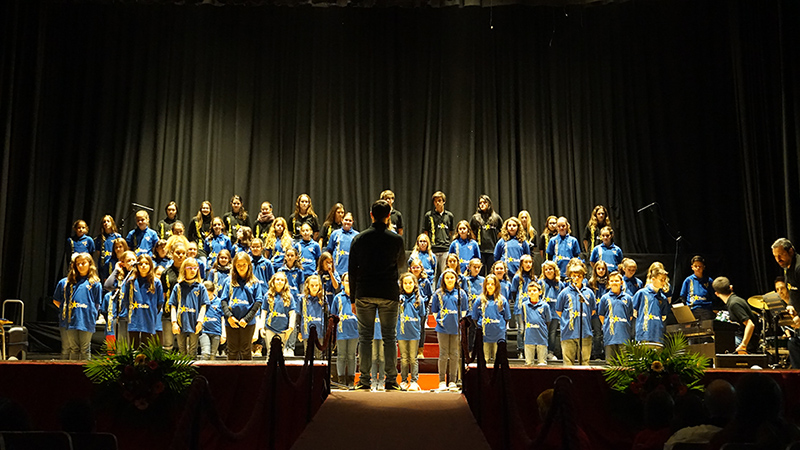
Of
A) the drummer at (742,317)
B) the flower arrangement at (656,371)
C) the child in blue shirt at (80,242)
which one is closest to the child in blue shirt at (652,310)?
the drummer at (742,317)

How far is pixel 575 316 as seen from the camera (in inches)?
389

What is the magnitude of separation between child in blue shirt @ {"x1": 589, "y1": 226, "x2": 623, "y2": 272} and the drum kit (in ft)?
7.21

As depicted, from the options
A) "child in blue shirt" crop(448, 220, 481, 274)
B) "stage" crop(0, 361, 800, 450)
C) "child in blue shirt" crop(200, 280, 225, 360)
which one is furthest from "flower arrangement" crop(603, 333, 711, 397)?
"child in blue shirt" crop(448, 220, 481, 274)

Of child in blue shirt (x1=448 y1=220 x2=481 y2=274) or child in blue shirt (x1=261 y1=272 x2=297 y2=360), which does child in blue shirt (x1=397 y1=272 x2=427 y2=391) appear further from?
child in blue shirt (x1=448 y1=220 x2=481 y2=274)


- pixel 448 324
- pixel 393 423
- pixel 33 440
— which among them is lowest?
pixel 393 423

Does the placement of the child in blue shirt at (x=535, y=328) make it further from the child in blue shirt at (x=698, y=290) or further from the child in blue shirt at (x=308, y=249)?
the child in blue shirt at (x=308, y=249)

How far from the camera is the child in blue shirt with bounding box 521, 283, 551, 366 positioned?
9.73 m

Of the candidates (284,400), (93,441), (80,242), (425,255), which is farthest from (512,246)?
(93,441)

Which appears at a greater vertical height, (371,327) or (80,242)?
(80,242)

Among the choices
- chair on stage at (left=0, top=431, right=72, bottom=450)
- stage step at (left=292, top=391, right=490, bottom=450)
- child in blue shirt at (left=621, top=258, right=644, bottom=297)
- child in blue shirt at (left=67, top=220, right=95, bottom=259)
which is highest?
child in blue shirt at (left=67, top=220, right=95, bottom=259)

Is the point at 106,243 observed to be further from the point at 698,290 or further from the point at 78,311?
the point at 698,290

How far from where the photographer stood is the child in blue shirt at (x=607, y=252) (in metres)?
12.0

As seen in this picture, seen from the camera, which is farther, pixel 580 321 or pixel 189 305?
pixel 580 321

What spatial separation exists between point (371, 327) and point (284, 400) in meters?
0.96
